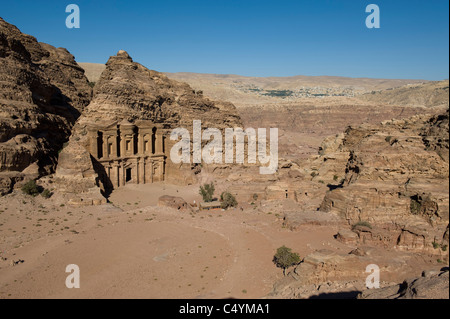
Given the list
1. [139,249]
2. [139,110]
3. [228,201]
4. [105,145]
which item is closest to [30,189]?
[105,145]

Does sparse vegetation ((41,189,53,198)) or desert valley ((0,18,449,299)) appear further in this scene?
sparse vegetation ((41,189,53,198))

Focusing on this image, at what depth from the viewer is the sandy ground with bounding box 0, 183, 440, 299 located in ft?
46.1

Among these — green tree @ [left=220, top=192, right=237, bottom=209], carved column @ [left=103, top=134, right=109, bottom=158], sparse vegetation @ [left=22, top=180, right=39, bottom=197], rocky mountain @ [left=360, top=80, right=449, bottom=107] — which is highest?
rocky mountain @ [left=360, top=80, right=449, bottom=107]

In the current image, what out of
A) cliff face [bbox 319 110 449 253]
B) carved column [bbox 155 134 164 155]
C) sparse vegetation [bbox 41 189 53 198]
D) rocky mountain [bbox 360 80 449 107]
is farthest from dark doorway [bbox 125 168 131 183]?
rocky mountain [bbox 360 80 449 107]

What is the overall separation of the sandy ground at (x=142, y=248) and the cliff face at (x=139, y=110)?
4.94m

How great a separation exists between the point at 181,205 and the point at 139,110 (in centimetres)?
1363

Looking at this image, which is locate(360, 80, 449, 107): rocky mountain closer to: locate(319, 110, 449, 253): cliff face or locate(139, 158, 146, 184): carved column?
locate(319, 110, 449, 253): cliff face

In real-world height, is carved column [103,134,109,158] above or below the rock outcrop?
above

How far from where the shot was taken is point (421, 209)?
17.4m

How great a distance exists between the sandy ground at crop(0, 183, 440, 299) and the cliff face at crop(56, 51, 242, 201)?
4.94 meters

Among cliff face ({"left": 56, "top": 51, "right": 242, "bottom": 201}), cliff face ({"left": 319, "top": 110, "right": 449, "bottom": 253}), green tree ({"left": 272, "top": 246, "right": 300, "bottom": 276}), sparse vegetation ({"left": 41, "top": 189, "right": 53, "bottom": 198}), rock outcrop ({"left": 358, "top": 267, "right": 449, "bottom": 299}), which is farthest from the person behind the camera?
cliff face ({"left": 56, "top": 51, "right": 242, "bottom": 201})

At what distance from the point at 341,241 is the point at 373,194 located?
343 cm

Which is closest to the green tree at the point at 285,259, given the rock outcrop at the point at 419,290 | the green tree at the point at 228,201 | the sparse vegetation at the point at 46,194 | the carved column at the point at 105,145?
the rock outcrop at the point at 419,290
